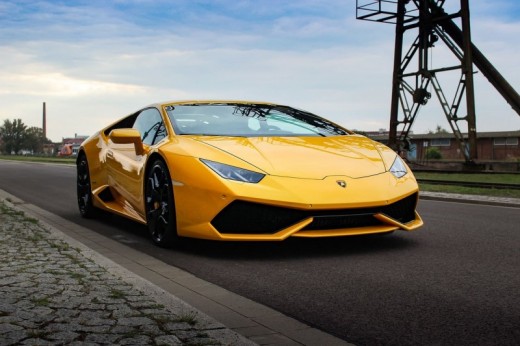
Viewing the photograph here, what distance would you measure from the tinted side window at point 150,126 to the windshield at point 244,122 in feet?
0.50

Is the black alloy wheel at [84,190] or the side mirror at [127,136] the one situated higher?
the side mirror at [127,136]

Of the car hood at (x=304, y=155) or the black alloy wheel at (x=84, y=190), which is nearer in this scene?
the car hood at (x=304, y=155)

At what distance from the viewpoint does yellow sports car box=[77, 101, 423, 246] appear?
490 centimetres

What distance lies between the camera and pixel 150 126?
6.47 metres

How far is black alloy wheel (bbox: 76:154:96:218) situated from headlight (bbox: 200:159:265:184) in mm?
3240

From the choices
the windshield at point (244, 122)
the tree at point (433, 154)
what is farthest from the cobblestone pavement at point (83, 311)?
the tree at point (433, 154)

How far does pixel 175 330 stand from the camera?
298 cm

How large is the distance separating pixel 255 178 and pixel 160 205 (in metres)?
1.05

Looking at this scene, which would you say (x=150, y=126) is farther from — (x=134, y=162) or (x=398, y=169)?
(x=398, y=169)

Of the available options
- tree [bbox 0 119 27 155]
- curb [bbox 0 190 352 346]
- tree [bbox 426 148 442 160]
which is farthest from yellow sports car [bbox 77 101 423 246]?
tree [bbox 0 119 27 155]

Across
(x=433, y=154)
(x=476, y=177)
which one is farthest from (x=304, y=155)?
(x=433, y=154)

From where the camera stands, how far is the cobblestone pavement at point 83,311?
2842 mm

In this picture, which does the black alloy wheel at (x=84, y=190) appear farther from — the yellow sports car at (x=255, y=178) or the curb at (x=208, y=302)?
the curb at (x=208, y=302)

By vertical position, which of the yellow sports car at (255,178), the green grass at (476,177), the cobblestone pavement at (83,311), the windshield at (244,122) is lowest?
the green grass at (476,177)
